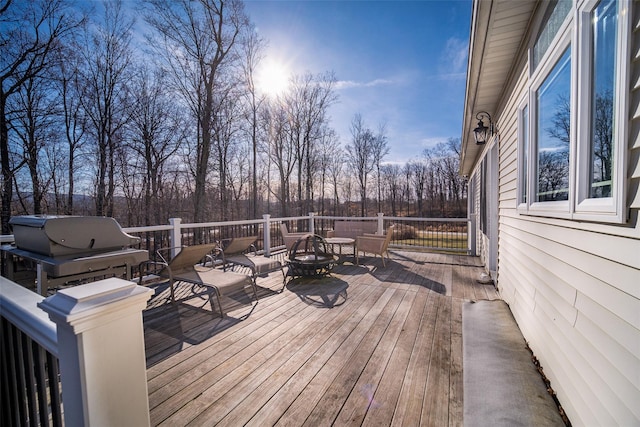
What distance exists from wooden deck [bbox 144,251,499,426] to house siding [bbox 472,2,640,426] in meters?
0.71

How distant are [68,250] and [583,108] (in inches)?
168

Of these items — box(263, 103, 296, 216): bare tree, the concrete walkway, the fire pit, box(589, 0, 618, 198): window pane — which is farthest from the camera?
box(263, 103, 296, 216): bare tree

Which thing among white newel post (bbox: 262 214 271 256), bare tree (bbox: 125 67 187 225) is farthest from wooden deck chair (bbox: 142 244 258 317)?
bare tree (bbox: 125 67 187 225)

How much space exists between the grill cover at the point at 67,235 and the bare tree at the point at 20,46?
7083 millimetres

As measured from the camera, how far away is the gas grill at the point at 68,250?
8.39ft

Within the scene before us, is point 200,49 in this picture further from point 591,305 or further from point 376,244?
point 591,305

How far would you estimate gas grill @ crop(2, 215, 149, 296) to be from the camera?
256cm

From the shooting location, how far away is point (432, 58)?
27.5 ft

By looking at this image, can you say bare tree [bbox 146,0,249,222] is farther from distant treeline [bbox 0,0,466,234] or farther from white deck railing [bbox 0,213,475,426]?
white deck railing [bbox 0,213,475,426]

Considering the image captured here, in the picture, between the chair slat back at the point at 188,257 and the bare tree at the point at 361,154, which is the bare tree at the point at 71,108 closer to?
the chair slat back at the point at 188,257

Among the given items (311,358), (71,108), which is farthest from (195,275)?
(71,108)

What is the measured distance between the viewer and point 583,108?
1513 millimetres

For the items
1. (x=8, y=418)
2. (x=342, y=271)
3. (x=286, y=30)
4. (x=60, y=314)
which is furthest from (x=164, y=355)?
(x=286, y=30)

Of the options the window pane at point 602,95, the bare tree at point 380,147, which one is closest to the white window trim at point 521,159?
the window pane at point 602,95
